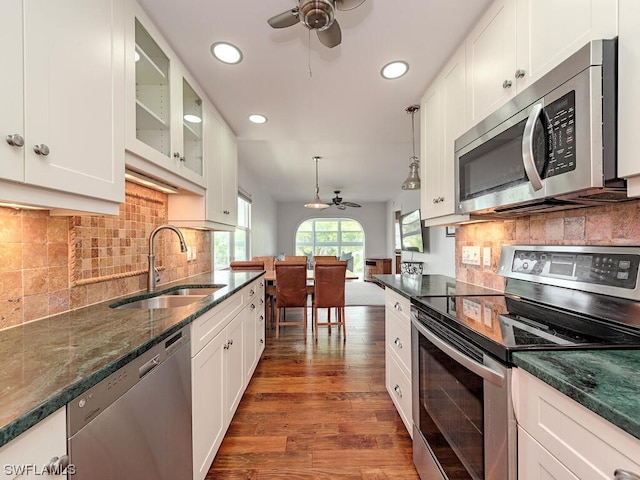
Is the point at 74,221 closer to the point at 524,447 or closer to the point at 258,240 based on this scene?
the point at 524,447

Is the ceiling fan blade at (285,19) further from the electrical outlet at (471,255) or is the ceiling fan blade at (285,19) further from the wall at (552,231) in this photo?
the electrical outlet at (471,255)

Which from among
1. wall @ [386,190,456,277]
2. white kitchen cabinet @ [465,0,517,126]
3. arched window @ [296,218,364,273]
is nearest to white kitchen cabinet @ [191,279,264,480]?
white kitchen cabinet @ [465,0,517,126]

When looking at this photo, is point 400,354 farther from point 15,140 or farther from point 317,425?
point 15,140

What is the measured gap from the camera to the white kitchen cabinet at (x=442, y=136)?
168 centimetres

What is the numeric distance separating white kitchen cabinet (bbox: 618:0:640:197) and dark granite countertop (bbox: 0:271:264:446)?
4.91 feet

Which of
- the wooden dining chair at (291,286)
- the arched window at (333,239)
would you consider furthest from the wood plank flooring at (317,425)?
the arched window at (333,239)

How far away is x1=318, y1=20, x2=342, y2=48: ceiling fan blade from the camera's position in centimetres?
131

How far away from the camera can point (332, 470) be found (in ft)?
5.01

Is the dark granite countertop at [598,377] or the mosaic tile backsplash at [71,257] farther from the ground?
the mosaic tile backsplash at [71,257]

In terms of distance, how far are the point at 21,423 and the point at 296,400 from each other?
1926 millimetres

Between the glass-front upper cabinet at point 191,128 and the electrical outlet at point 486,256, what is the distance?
78.6 inches

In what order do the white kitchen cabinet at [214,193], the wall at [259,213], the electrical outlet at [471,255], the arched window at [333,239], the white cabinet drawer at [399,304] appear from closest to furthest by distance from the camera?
the white cabinet drawer at [399,304] → the electrical outlet at [471,255] → the white kitchen cabinet at [214,193] → the wall at [259,213] → the arched window at [333,239]

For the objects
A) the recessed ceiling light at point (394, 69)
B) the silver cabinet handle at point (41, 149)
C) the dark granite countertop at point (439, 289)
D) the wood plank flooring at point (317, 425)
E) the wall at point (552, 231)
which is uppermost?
the recessed ceiling light at point (394, 69)

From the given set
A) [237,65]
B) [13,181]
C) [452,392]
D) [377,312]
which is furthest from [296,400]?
[377,312]
